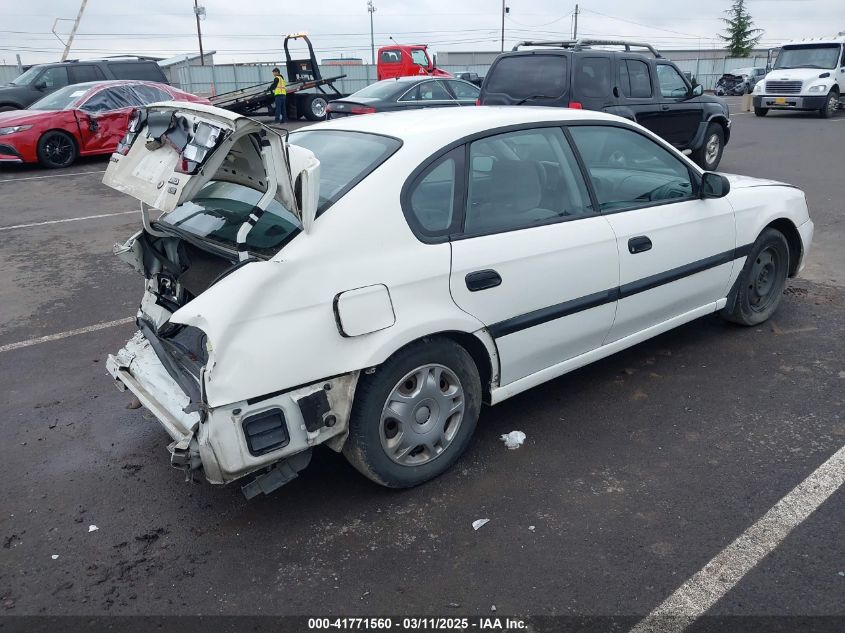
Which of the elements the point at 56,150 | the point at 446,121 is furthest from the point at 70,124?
the point at 446,121

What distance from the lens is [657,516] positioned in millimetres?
3061

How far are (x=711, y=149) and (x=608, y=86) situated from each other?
9.75 feet

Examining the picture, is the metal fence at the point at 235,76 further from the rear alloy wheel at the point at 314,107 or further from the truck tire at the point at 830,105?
the truck tire at the point at 830,105

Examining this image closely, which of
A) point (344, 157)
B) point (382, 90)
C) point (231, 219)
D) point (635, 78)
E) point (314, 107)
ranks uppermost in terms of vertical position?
point (344, 157)

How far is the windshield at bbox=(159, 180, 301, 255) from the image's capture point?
2.89 meters

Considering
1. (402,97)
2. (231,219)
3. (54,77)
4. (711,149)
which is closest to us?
(231,219)

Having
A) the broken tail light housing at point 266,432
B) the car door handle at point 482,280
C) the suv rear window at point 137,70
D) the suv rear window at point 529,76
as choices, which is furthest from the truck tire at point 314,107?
the broken tail light housing at point 266,432

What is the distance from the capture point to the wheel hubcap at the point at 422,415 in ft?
10.2

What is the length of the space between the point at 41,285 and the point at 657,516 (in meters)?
5.85

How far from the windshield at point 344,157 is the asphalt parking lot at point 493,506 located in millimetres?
1372

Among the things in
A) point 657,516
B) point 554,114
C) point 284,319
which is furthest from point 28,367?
point 657,516

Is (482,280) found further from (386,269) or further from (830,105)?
(830,105)

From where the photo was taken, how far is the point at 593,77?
927 centimetres

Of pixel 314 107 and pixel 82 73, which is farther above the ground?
pixel 82 73
